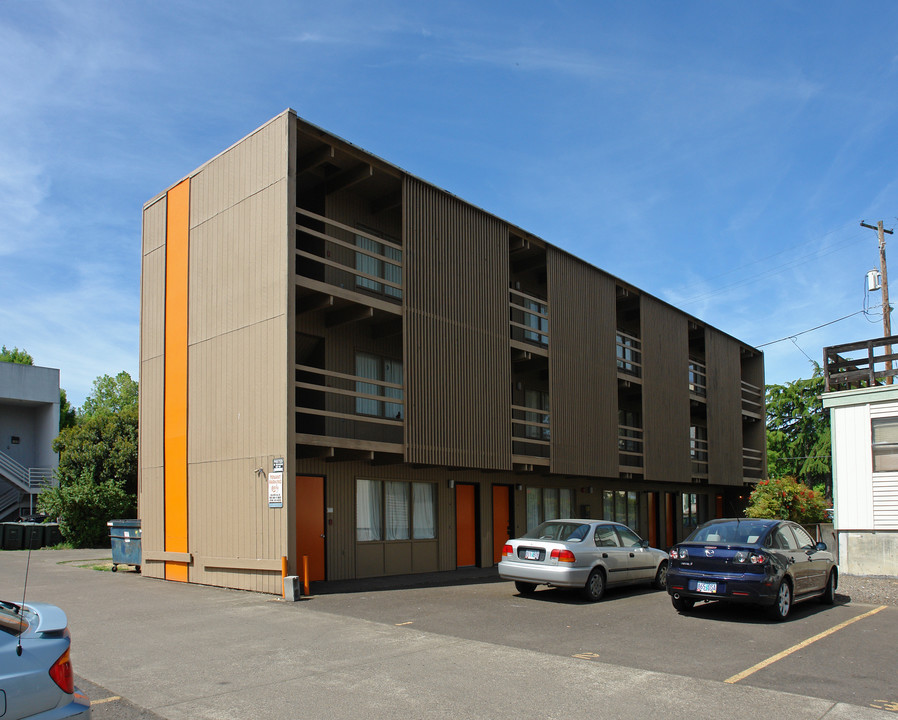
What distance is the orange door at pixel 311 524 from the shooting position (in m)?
15.9

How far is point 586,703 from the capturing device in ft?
22.0

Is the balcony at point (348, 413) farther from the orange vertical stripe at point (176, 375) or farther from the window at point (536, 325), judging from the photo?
the window at point (536, 325)

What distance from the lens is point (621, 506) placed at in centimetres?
2814

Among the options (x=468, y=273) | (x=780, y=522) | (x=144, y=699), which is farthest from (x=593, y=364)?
(x=144, y=699)

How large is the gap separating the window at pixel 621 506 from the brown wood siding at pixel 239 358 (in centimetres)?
1513

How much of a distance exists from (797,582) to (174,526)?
12.8m

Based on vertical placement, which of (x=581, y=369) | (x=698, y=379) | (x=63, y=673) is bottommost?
(x=63, y=673)

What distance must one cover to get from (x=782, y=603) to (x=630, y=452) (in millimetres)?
14384

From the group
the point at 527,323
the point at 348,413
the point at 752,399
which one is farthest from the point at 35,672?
the point at 752,399

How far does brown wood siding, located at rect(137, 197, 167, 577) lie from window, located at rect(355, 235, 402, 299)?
5.00 metres

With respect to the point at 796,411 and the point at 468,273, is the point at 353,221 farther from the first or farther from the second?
the point at 796,411

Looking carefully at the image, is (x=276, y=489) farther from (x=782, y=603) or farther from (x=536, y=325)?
(x=536, y=325)

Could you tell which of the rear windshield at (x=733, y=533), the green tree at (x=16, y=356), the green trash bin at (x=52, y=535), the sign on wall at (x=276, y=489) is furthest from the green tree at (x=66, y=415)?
the rear windshield at (x=733, y=533)

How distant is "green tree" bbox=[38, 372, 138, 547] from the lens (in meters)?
26.8
